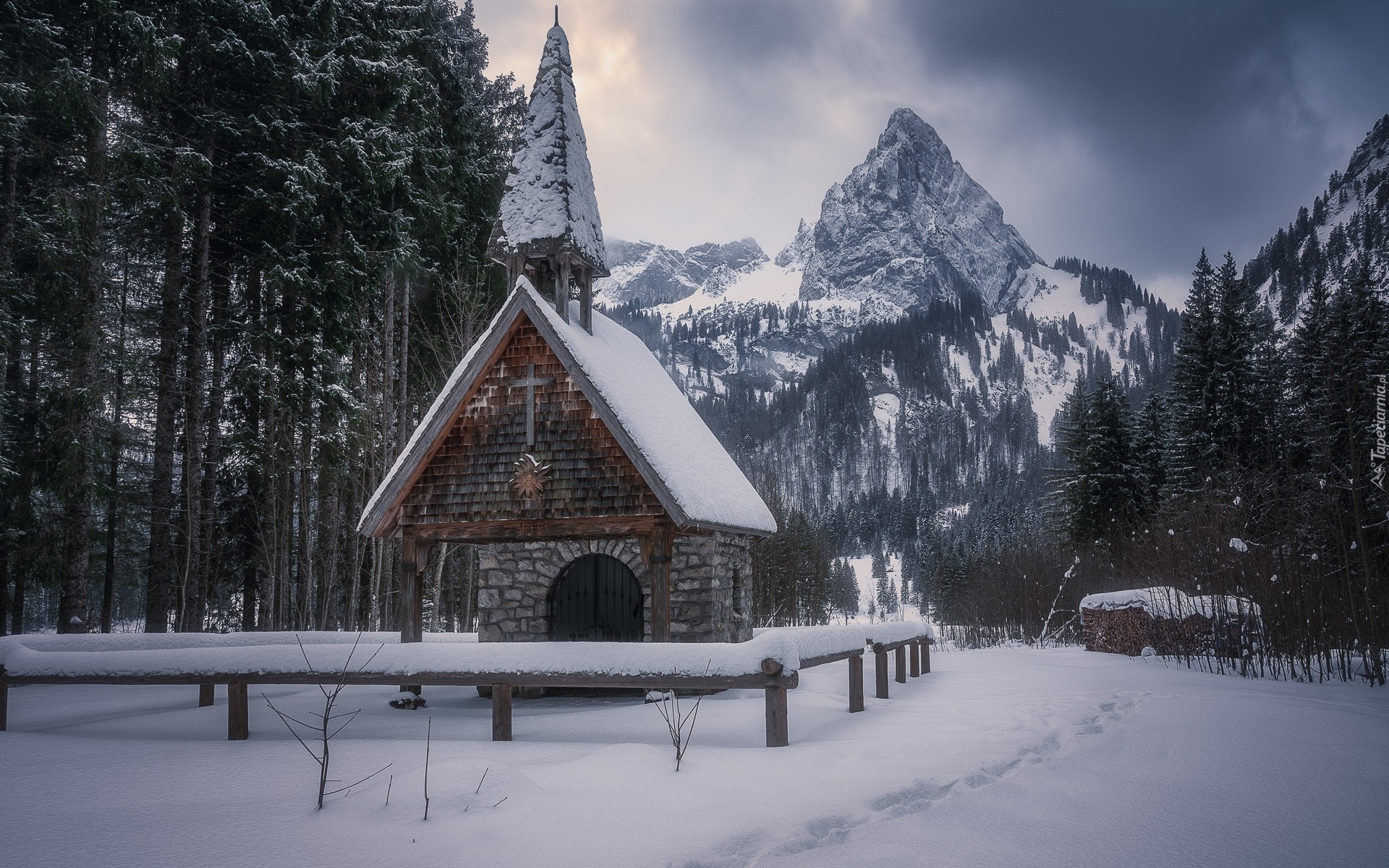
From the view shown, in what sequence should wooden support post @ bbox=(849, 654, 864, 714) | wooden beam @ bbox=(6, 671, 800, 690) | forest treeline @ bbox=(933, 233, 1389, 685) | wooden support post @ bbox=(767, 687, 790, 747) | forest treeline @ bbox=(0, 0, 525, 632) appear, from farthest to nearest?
forest treeline @ bbox=(0, 0, 525, 632) → forest treeline @ bbox=(933, 233, 1389, 685) → wooden support post @ bbox=(849, 654, 864, 714) → wooden support post @ bbox=(767, 687, 790, 747) → wooden beam @ bbox=(6, 671, 800, 690)

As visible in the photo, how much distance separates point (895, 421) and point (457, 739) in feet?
501

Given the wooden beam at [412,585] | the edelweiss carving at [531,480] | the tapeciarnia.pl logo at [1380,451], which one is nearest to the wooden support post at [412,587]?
the wooden beam at [412,585]

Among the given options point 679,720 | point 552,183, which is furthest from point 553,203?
point 679,720

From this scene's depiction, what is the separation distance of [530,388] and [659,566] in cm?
309

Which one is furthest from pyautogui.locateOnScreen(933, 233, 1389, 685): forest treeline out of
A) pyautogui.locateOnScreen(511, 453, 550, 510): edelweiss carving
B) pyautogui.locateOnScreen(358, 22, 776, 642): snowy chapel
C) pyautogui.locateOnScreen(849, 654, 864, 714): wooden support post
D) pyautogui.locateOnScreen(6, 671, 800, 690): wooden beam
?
pyautogui.locateOnScreen(511, 453, 550, 510): edelweiss carving

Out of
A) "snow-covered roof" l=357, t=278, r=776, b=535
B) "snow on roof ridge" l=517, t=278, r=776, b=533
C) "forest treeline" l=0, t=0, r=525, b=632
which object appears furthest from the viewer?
"forest treeline" l=0, t=0, r=525, b=632

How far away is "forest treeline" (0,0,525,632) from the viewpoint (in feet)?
43.7

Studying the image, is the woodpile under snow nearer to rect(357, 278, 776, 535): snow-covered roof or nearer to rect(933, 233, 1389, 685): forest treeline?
rect(933, 233, 1389, 685): forest treeline

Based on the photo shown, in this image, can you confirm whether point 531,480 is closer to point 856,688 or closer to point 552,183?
point 856,688

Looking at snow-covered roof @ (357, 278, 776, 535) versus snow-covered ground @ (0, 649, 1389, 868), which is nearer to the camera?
snow-covered ground @ (0, 649, 1389, 868)

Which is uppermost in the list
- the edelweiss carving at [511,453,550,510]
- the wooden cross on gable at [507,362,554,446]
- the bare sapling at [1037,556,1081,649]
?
the wooden cross on gable at [507,362,554,446]

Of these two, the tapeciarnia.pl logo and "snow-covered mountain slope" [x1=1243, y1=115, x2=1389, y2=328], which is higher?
"snow-covered mountain slope" [x1=1243, y1=115, x2=1389, y2=328]

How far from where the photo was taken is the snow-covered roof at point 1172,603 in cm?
1256

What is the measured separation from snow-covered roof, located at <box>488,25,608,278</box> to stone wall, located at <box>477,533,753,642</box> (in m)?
4.97
